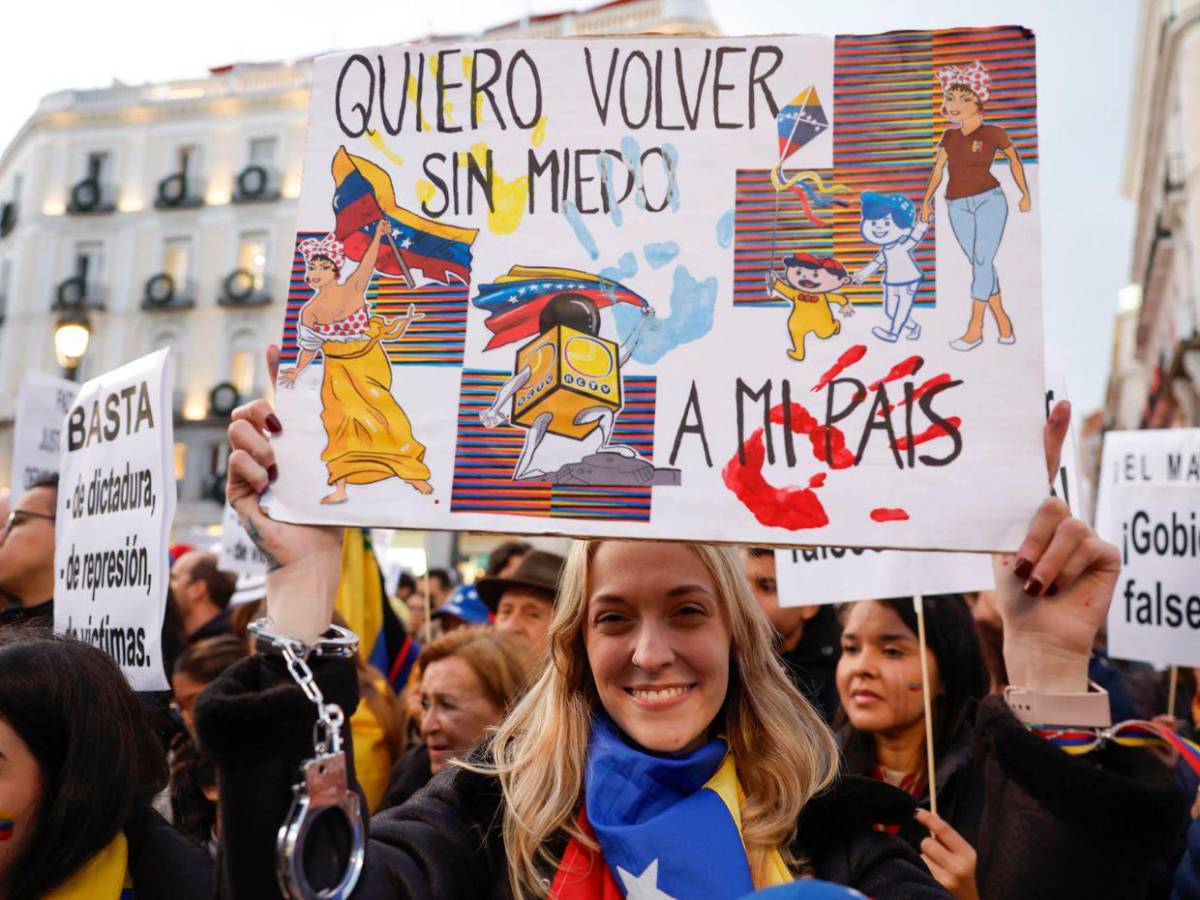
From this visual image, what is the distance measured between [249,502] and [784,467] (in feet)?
3.39

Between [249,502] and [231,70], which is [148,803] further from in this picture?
[231,70]

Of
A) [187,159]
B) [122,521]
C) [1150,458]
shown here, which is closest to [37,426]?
[122,521]

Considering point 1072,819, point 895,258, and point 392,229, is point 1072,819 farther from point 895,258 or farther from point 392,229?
point 392,229

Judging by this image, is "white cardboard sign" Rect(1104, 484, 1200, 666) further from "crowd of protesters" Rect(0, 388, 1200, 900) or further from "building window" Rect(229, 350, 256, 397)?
"building window" Rect(229, 350, 256, 397)

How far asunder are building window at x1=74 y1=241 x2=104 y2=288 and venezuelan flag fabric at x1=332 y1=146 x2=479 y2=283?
43814 mm

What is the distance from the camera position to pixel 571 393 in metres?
2.26

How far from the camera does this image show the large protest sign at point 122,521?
3492 millimetres

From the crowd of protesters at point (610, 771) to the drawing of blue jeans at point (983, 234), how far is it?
0.31 metres

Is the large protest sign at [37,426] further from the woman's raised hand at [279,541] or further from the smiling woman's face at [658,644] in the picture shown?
the smiling woman's face at [658,644]

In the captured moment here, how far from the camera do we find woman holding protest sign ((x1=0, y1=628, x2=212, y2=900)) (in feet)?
8.26

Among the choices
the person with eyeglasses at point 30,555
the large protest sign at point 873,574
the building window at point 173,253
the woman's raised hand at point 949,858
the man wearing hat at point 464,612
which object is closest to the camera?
the woman's raised hand at point 949,858

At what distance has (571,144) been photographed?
2.38m

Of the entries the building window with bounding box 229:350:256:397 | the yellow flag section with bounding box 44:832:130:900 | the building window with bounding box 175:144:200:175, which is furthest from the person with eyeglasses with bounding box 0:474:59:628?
the building window with bounding box 175:144:200:175

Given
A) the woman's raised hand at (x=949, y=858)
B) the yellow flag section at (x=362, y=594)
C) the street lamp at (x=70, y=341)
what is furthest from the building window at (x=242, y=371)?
the woman's raised hand at (x=949, y=858)
